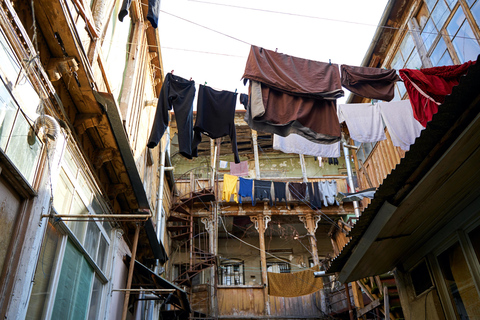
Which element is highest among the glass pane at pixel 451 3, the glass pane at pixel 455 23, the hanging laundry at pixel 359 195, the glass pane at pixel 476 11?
the glass pane at pixel 451 3

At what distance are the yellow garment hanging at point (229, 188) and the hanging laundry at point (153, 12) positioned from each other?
35.6 ft

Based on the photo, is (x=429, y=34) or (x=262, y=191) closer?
(x=429, y=34)

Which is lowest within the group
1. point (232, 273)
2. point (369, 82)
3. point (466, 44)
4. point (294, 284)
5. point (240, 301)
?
point (240, 301)

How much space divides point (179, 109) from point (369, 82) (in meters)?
4.11

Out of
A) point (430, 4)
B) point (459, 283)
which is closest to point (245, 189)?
point (430, 4)

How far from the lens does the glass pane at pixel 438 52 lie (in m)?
9.18

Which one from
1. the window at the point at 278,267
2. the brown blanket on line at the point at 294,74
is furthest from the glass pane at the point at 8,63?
the window at the point at 278,267

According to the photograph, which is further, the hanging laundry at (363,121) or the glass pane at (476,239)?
the hanging laundry at (363,121)

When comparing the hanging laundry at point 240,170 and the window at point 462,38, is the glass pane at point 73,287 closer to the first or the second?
the window at point 462,38

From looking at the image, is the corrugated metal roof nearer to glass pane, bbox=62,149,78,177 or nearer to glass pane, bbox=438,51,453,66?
glass pane, bbox=62,149,78,177

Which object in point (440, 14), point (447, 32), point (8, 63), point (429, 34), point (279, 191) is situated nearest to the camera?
point (8, 63)

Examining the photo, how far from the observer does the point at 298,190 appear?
62.6 ft

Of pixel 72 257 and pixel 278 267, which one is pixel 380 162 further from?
pixel 278 267

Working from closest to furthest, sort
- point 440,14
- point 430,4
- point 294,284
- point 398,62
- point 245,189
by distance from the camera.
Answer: point 440,14
point 430,4
point 398,62
point 294,284
point 245,189
